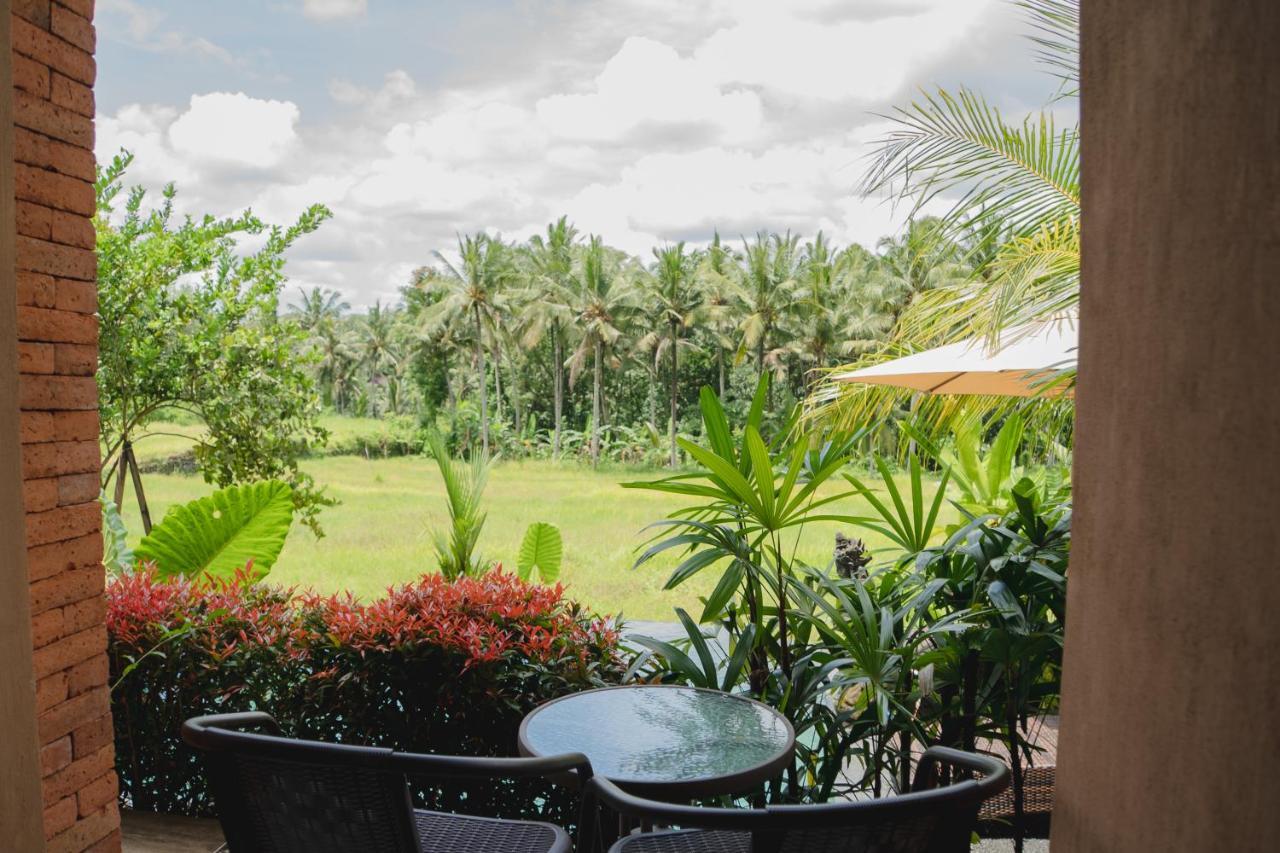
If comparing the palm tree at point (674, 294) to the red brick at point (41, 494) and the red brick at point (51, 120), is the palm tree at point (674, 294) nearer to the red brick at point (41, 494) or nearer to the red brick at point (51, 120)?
the red brick at point (51, 120)

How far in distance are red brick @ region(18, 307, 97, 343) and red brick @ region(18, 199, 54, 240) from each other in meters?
0.03

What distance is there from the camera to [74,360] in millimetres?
2312

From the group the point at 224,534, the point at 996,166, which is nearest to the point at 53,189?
the point at 224,534

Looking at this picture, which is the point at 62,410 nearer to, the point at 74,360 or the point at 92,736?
the point at 74,360

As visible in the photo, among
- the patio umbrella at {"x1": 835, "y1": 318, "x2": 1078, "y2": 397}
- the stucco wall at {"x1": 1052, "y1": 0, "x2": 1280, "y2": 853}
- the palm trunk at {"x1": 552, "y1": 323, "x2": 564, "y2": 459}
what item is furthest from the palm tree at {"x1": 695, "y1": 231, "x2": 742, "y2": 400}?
the stucco wall at {"x1": 1052, "y1": 0, "x2": 1280, "y2": 853}

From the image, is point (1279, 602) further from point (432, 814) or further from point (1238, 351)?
point (432, 814)

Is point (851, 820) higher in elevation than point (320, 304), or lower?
lower

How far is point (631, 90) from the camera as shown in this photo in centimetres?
4219

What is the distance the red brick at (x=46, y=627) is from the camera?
7.14 ft

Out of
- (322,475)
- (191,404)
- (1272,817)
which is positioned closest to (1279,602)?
(1272,817)

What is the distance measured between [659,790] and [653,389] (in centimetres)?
3158

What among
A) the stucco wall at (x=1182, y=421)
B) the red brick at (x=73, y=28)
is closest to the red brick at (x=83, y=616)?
the red brick at (x=73, y=28)

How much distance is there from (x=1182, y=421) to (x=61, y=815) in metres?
2.54

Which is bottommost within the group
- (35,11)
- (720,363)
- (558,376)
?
(35,11)
